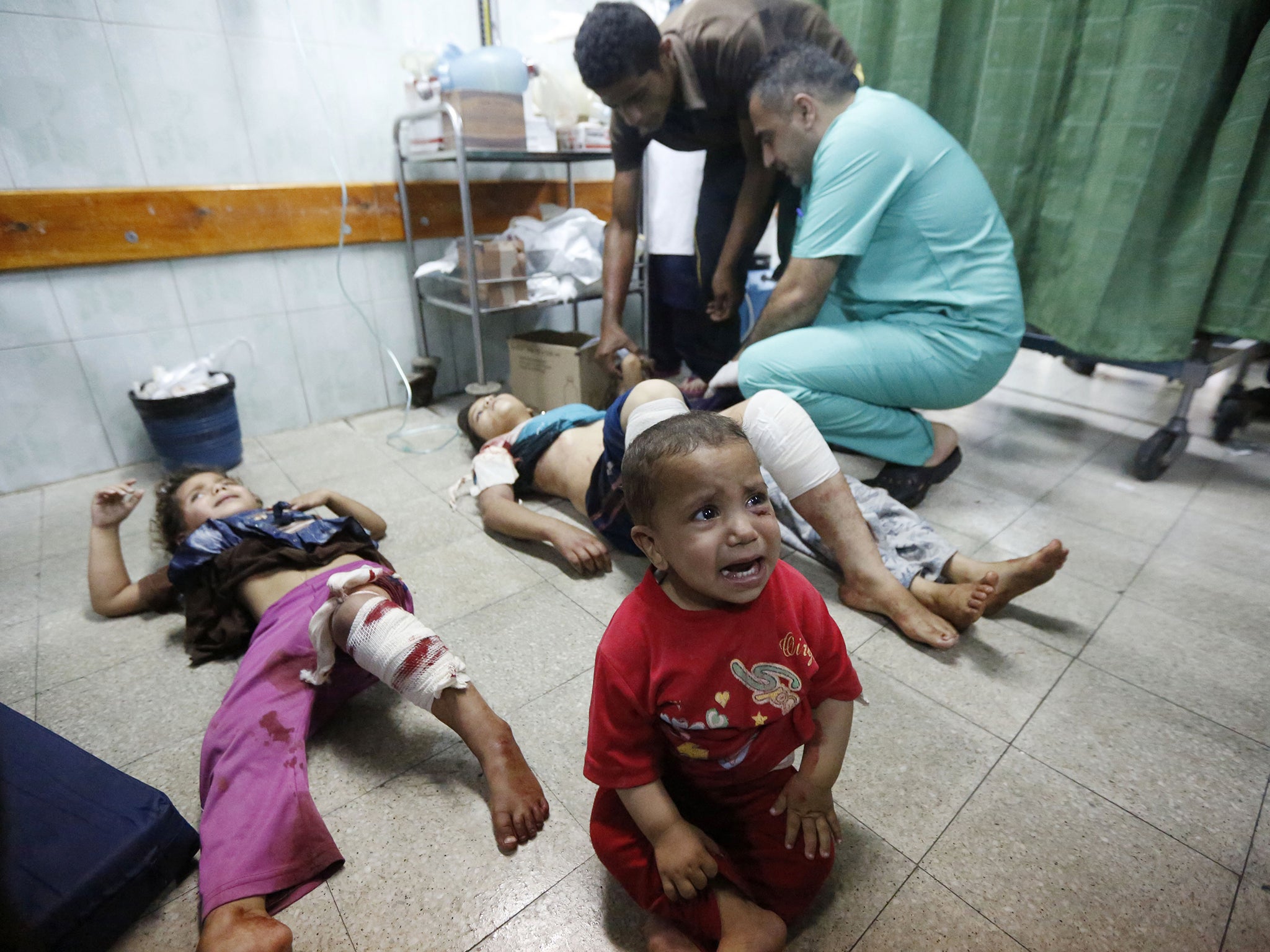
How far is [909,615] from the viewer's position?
3.62 ft

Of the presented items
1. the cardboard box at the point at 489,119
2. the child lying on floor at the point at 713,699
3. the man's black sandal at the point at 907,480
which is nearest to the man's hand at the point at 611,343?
the cardboard box at the point at 489,119

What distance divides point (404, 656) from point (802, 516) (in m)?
0.69

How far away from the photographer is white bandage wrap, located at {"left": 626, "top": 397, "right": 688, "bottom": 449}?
103 centimetres

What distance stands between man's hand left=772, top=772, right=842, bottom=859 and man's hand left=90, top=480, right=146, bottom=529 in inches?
48.2

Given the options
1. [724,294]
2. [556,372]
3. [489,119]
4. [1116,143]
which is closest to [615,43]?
[489,119]

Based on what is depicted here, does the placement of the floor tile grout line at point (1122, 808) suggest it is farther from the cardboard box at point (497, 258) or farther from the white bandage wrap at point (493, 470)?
the cardboard box at point (497, 258)

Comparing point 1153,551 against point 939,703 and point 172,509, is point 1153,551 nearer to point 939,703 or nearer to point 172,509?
point 939,703

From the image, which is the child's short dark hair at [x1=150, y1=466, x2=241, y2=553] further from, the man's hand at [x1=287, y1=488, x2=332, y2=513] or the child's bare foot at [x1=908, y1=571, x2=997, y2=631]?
the child's bare foot at [x1=908, y1=571, x2=997, y2=631]

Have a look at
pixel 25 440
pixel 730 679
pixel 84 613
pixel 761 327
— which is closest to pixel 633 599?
pixel 730 679

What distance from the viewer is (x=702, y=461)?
59cm

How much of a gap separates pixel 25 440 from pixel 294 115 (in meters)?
1.17

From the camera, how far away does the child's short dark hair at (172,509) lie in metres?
1.25

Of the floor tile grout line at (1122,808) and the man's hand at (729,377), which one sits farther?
the man's hand at (729,377)

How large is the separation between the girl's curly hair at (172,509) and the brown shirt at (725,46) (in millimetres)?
1328
